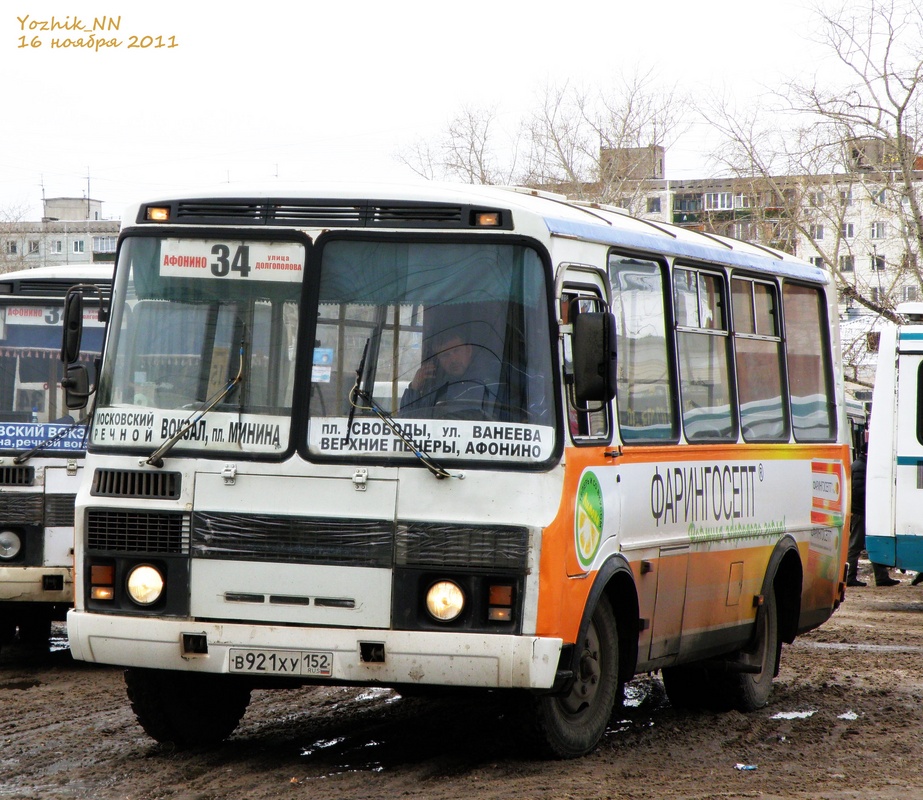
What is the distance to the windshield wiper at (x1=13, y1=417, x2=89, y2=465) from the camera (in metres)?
10.7

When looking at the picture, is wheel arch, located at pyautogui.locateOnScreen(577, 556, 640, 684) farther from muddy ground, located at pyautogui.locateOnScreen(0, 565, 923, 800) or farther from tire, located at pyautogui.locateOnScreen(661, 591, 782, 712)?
tire, located at pyautogui.locateOnScreen(661, 591, 782, 712)

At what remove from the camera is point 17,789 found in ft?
23.0

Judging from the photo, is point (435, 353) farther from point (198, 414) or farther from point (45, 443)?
point (45, 443)

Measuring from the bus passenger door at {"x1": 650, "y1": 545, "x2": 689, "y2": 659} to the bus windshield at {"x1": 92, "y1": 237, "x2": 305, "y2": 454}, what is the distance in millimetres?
2387

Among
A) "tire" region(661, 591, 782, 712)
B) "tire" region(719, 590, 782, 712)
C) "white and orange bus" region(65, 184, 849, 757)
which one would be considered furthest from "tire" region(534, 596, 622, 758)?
"tire" region(719, 590, 782, 712)

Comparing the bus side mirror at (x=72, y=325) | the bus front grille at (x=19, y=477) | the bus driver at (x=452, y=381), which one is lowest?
the bus front grille at (x=19, y=477)

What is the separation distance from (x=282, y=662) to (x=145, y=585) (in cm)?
74

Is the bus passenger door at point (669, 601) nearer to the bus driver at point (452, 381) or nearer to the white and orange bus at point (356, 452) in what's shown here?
the white and orange bus at point (356, 452)

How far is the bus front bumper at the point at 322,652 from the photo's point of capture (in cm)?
671

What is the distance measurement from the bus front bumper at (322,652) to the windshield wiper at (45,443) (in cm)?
379

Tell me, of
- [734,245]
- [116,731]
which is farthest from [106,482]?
[734,245]

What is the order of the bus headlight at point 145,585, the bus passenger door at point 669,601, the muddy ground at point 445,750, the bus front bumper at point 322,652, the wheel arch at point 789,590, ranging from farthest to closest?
the wheel arch at point 789,590 → the bus passenger door at point 669,601 → the bus headlight at point 145,585 → the muddy ground at point 445,750 → the bus front bumper at point 322,652

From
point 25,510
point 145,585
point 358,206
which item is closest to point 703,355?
point 358,206

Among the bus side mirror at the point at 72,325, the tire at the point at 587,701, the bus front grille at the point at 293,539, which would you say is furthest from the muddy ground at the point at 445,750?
the bus side mirror at the point at 72,325
